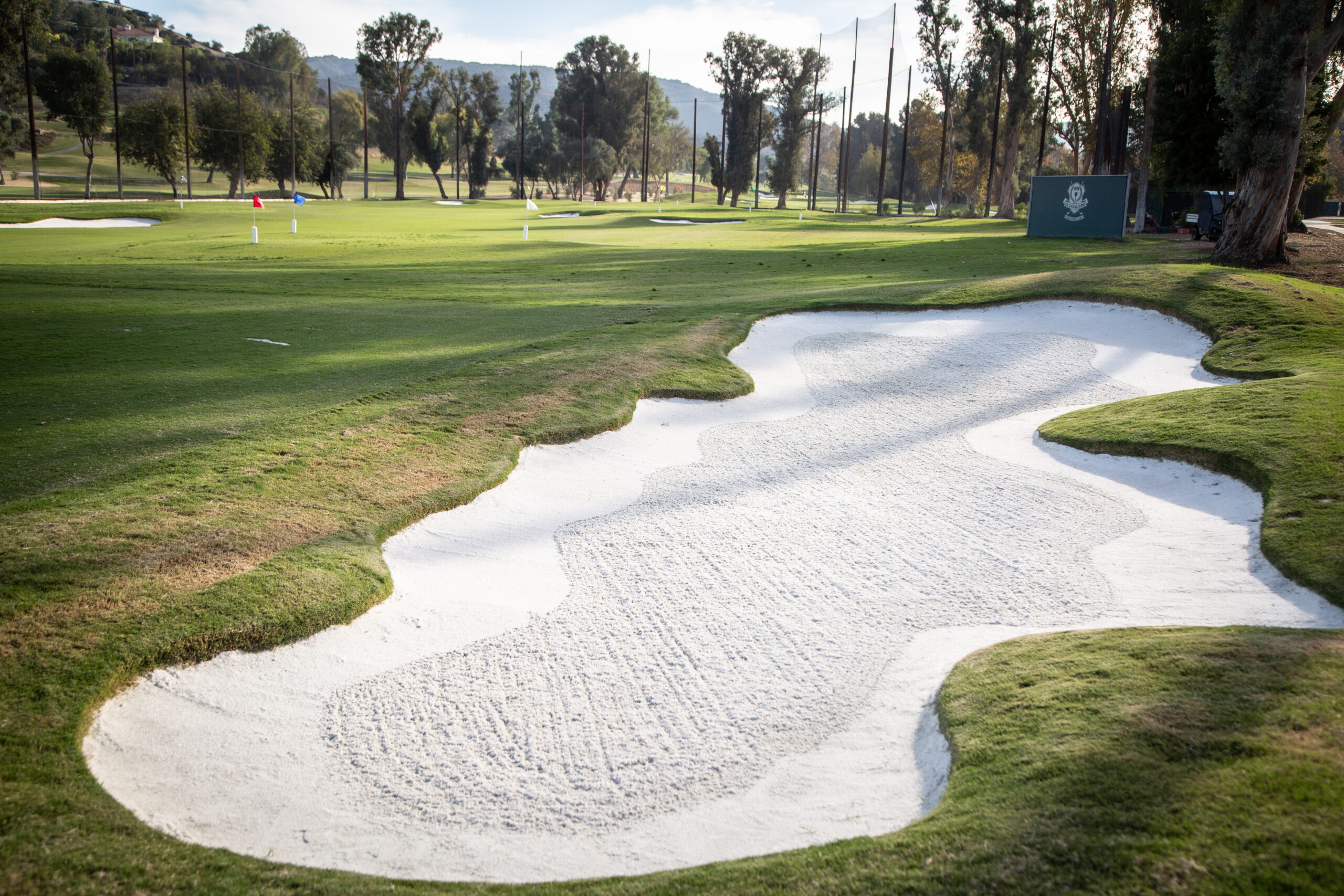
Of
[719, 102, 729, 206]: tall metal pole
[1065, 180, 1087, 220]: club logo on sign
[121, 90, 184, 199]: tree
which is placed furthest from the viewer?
[719, 102, 729, 206]: tall metal pole

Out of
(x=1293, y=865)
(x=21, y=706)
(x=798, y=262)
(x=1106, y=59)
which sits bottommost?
(x=21, y=706)

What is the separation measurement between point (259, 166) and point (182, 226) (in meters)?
40.1

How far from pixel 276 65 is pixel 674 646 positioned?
6406 inches

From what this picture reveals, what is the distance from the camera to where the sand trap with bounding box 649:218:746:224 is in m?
52.9

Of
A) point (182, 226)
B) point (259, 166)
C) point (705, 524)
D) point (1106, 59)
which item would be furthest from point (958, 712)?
point (259, 166)

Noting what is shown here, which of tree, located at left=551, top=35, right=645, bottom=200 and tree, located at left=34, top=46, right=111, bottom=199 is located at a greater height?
tree, located at left=551, top=35, right=645, bottom=200

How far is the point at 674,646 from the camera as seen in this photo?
6145mm

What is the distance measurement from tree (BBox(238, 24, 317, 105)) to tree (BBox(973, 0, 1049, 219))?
333ft

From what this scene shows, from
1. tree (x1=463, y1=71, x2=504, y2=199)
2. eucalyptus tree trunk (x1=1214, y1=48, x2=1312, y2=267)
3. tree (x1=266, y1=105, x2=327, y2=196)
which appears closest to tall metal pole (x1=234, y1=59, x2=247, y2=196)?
tree (x1=266, y1=105, x2=327, y2=196)

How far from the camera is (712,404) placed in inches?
469

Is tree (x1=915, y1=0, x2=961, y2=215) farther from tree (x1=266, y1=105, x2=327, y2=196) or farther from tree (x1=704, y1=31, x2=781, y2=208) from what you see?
tree (x1=266, y1=105, x2=327, y2=196)

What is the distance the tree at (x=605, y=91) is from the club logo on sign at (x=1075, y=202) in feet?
246

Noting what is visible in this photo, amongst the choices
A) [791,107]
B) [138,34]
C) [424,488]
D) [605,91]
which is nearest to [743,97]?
[791,107]

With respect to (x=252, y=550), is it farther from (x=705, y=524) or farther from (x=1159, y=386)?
(x=1159, y=386)
